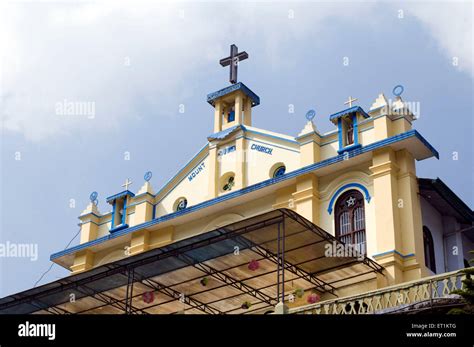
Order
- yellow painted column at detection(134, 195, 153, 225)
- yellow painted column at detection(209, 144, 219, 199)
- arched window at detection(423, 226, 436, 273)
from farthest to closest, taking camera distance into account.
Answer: yellow painted column at detection(134, 195, 153, 225) < yellow painted column at detection(209, 144, 219, 199) < arched window at detection(423, 226, 436, 273)

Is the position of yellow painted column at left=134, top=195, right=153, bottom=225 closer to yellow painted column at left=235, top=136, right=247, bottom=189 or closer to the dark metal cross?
yellow painted column at left=235, top=136, right=247, bottom=189

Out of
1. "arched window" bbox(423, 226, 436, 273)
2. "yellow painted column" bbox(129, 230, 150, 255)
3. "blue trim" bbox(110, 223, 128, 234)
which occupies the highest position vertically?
"blue trim" bbox(110, 223, 128, 234)

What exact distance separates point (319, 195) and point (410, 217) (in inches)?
120

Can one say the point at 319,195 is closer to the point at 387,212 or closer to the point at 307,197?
the point at 307,197

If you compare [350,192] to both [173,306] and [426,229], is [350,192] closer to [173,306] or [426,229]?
[426,229]

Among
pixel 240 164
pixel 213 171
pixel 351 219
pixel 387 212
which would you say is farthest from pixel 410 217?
pixel 213 171

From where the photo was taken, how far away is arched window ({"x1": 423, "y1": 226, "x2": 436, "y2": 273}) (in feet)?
78.3

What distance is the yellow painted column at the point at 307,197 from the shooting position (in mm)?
24219

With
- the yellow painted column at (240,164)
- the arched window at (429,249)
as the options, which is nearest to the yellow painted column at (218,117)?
the yellow painted column at (240,164)

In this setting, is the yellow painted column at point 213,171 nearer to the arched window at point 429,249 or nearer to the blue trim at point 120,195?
the blue trim at point 120,195

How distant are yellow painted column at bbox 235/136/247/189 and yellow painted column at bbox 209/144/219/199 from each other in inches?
33.3

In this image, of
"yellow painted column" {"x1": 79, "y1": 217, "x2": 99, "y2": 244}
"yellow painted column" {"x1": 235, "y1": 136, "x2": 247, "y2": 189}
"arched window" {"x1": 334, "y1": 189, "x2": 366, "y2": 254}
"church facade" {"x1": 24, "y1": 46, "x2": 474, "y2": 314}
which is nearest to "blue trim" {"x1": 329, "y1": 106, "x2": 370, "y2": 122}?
"church facade" {"x1": 24, "y1": 46, "x2": 474, "y2": 314}

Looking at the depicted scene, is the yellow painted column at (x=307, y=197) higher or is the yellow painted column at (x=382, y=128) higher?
the yellow painted column at (x=382, y=128)

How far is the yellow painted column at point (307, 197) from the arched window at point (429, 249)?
3.15m
